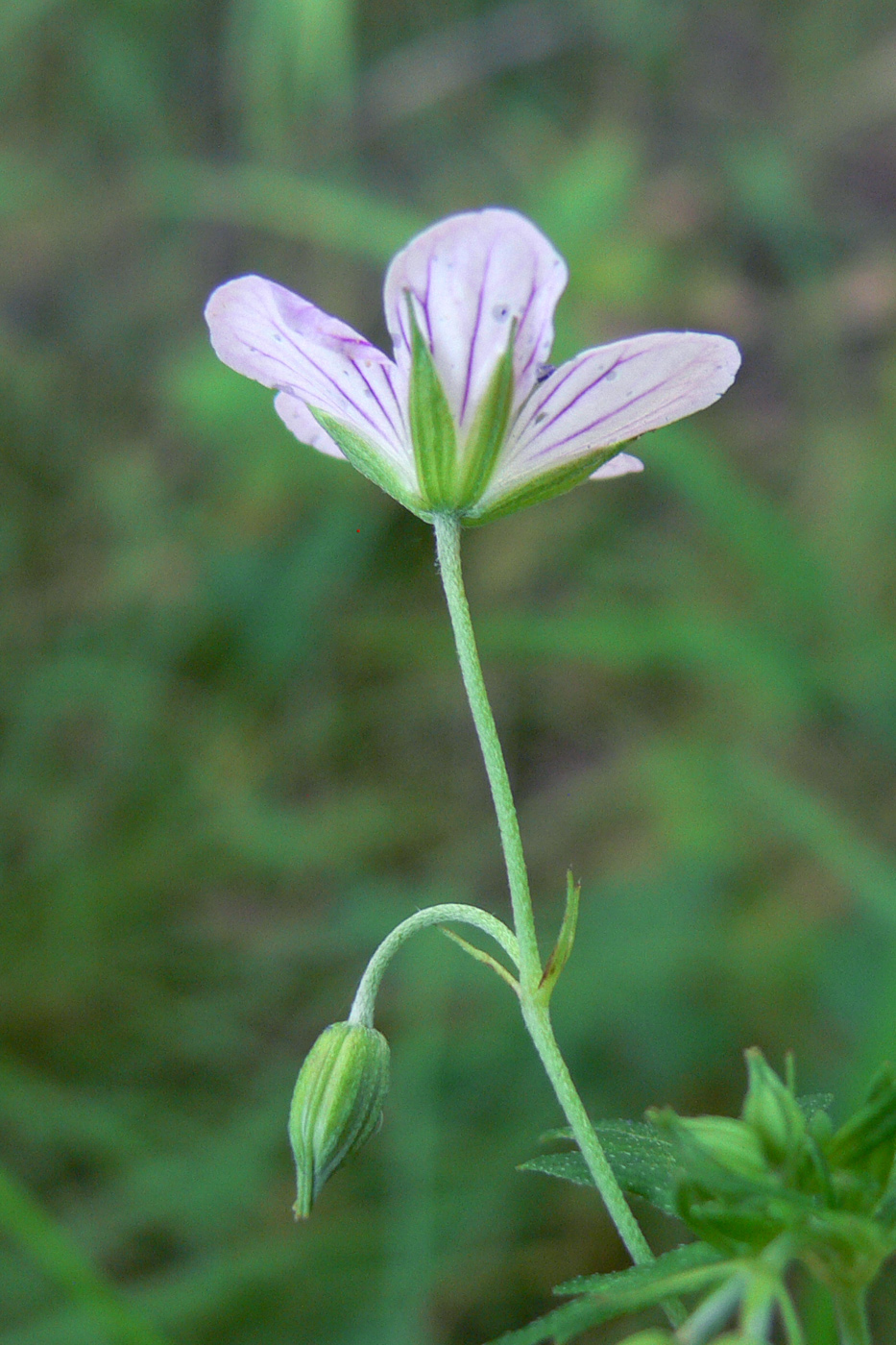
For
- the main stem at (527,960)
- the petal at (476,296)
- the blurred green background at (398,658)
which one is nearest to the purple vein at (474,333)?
the petal at (476,296)

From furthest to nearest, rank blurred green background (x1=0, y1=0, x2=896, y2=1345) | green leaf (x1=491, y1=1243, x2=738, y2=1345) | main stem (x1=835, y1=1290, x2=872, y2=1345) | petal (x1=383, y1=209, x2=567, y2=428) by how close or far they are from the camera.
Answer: blurred green background (x1=0, y1=0, x2=896, y2=1345) < petal (x1=383, y1=209, x2=567, y2=428) < main stem (x1=835, y1=1290, x2=872, y2=1345) < green leaf (x1=491, y1=1243, x2=738, y2=1345)

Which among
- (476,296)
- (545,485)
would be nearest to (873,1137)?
(545,485)

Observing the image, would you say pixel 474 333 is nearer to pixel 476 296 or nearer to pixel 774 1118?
pixel 476 296

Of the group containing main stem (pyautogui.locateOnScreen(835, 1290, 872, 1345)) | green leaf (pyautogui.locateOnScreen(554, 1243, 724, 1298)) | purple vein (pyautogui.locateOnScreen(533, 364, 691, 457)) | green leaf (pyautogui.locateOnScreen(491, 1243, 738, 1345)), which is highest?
purple vein (pyautogui.locateOnScreen(533, 364, 691, 457))

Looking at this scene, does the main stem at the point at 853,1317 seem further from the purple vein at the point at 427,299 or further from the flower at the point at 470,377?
the purple vein at the point at 427,299

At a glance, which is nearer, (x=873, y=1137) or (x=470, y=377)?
(x=873, y=1137)

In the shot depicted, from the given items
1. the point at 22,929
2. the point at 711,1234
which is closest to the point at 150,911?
the point at 22,929

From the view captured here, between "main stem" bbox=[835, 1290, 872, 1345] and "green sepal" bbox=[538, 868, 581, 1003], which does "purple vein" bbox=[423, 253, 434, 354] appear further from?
"main stem" bbox=[835, 1290, 872, 1345]

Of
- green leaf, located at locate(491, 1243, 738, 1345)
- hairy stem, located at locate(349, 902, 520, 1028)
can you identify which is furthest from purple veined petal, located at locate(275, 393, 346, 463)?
green leaf, located at locate(491, 1243, 738, 1345)
